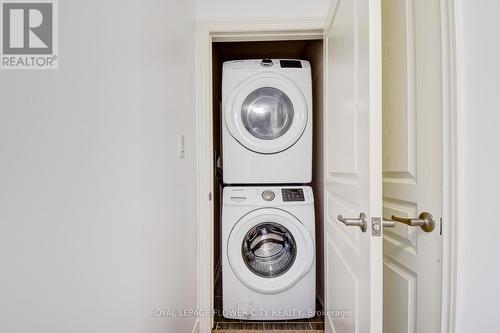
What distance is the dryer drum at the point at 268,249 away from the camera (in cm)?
180

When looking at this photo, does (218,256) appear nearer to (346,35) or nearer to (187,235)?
(187,235)

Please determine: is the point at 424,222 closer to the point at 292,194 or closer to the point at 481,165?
the point at 481,165

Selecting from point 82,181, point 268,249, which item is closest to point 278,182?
point 268,249

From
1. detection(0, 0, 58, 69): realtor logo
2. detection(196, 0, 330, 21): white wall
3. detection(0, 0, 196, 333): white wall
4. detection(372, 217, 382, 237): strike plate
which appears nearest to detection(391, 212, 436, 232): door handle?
detection(372, 217, 382, 237): strike plate

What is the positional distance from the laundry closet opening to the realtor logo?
127cm

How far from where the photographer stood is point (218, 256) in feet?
8.26

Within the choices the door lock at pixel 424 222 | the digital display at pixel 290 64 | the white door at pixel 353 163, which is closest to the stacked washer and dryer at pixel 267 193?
the digital display at pixel 290 64

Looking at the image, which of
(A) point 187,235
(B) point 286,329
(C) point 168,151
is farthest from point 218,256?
(C) point 168,151

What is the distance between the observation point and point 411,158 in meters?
0.95

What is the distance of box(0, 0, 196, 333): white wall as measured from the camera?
57 cm

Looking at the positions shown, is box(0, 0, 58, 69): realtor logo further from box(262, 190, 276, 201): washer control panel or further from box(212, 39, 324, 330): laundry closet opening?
box(262, 190, 276, 201): washer control panel

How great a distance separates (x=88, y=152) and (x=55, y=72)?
0.63ft

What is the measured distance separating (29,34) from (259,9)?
125 centimetres

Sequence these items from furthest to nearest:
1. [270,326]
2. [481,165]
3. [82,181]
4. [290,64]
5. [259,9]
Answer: [290,64]
[270,326]
[259,9]
[481,165]
[82,181]
